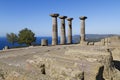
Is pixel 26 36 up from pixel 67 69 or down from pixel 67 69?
up

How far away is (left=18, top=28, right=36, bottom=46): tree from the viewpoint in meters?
48.3

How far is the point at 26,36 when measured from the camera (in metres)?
48.2

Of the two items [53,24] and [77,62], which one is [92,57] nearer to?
[77,62]

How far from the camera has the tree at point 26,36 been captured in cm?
4831

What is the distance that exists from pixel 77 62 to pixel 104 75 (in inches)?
81.0

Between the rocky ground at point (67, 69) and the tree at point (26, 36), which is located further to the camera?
the tree at point (26, 36)

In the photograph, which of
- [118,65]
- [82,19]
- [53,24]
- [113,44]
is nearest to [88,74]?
[118,65]

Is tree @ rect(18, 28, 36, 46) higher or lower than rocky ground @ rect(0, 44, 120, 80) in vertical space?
higher

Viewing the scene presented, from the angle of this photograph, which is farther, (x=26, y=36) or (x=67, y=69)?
(x=26, y=36)

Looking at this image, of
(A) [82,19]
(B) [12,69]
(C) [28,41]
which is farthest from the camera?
(C) [28,41]

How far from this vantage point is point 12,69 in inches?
407

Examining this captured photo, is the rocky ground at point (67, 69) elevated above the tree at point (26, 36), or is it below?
below

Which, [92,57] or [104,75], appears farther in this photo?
[92,57]

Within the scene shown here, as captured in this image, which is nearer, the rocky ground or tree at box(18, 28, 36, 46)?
the rocky ground
